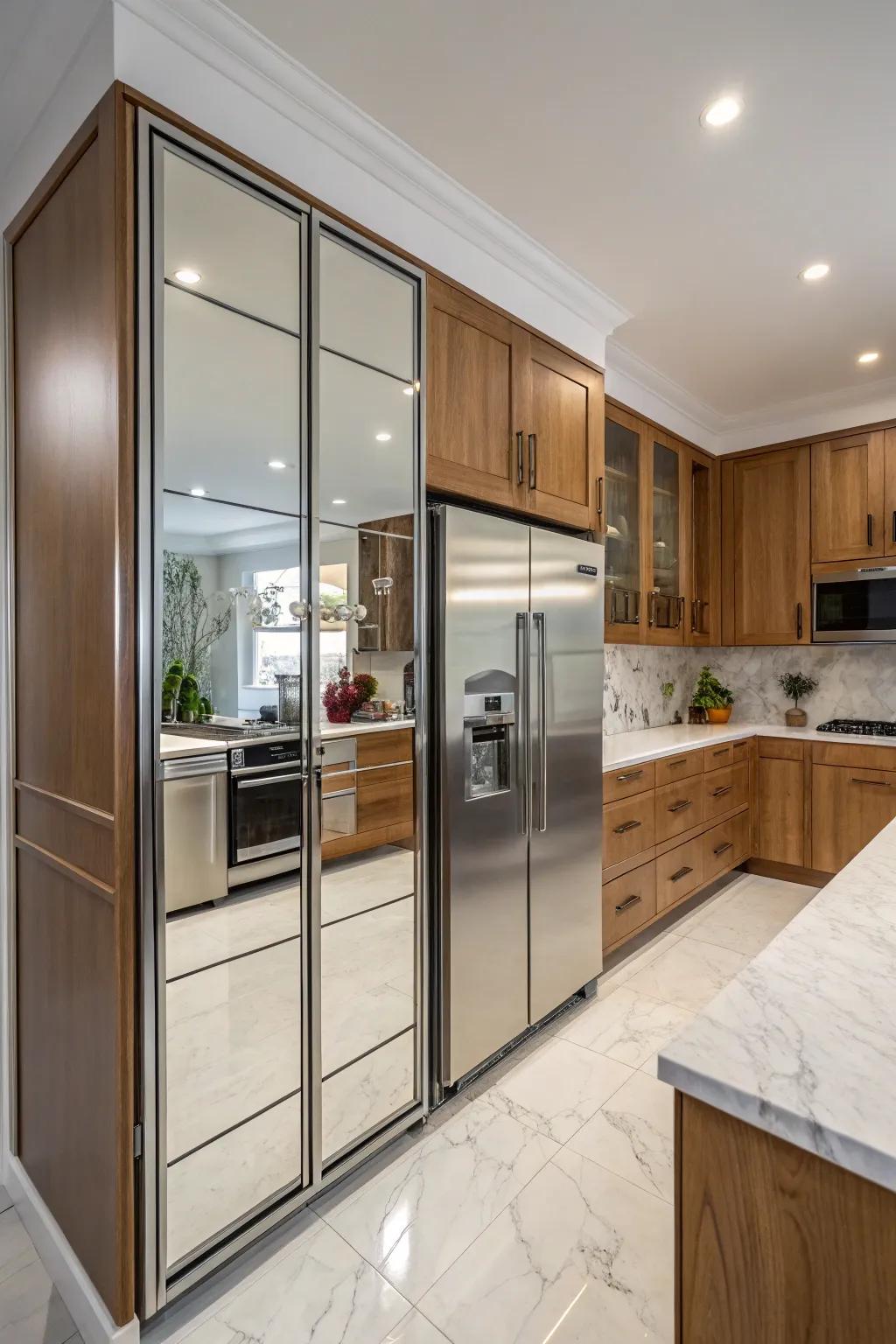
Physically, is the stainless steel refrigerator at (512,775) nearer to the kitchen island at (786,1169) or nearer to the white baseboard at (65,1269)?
the white baseboard at (65,1269)

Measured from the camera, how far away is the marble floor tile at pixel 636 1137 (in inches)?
76.2

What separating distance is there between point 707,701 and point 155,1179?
3960mm

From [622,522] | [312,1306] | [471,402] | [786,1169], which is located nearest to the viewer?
[786,1169]

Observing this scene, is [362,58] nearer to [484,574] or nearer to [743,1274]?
[484,574]

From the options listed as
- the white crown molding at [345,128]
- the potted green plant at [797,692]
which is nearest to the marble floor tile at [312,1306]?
the white crown molding at [345,128]

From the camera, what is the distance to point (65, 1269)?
5.25 ft

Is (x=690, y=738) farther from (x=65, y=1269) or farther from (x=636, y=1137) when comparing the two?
(x=65, y=1269)

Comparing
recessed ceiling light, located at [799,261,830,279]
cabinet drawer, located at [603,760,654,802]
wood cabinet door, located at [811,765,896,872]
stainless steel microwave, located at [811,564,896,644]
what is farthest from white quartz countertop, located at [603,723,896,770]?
recessed ceiling light, located at [799,261,830,279]

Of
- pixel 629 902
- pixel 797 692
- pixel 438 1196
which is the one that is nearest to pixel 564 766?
pixel 629 902

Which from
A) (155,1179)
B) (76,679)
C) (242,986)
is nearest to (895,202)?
(76,679)

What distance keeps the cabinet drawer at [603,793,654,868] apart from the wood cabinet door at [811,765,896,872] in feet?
4.48

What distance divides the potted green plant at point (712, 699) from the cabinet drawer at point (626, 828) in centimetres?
159

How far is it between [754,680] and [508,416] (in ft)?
10.3

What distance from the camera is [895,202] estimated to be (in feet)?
7.40
